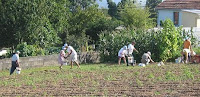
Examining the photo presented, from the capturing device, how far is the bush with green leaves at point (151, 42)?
26547 millimetres

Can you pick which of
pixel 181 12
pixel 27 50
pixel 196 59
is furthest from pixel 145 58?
pixel 181 12

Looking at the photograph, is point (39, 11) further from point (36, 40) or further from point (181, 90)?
point (181, 90)

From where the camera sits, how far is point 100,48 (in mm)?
28594

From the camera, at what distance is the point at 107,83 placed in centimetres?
1700

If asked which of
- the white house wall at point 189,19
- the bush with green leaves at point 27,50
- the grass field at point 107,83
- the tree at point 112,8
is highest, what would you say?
the tree at point 112,8

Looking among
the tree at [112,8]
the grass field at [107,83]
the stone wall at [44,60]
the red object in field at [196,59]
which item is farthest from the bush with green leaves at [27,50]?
the tree at [112,8]

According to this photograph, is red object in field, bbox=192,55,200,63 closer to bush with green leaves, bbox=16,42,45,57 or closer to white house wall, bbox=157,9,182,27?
bush with green leaves, bbox=16,42,45,57

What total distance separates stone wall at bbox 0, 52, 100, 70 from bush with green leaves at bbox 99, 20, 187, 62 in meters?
0.70

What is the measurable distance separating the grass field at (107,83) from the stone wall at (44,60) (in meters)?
3.41

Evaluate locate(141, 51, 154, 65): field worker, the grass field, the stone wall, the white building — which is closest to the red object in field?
the grass field

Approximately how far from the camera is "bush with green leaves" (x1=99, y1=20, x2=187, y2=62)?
2655 cm

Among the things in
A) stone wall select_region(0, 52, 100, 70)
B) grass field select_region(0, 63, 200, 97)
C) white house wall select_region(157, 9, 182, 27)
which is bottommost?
grass field select_region(0, 63, 200, 97)

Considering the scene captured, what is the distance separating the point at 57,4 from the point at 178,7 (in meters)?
18.7

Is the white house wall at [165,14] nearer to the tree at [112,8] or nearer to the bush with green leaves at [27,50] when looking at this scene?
the tree at [112,8]
